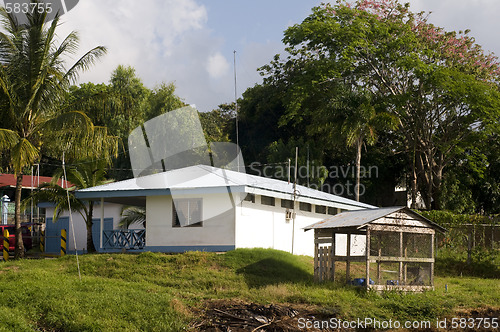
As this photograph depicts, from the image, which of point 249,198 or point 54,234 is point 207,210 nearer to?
point 249,198

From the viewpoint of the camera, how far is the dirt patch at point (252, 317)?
45.5 feet

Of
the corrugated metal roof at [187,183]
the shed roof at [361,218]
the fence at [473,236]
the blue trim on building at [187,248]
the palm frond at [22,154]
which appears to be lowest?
the blue trim on building at [187,248]

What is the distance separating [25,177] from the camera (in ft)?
148

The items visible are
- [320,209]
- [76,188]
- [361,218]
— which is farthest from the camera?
[320,209]

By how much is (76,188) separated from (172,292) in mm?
11009

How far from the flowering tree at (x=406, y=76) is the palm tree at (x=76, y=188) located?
36.5 ft

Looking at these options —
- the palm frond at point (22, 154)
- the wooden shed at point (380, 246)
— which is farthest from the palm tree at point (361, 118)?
the palm frond at point (22, 154)

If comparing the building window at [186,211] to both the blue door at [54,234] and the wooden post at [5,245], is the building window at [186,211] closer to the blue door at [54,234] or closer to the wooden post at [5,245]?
the wooden post at [5,245]

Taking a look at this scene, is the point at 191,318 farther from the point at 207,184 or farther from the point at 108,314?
the point at 207,184

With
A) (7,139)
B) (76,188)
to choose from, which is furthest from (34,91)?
(76,188)

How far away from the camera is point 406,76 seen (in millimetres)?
33562

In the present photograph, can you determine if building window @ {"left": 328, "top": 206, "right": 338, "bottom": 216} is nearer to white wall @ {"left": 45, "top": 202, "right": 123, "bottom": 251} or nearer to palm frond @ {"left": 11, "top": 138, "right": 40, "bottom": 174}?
white wall @ {"left": 45, "top": 202, "right": 123, "bottom": 251}

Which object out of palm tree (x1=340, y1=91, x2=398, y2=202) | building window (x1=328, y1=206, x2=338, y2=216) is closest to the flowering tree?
palm tree (x1=340, y1=91, x2=398, y2=202)

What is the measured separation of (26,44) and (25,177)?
25035mm
